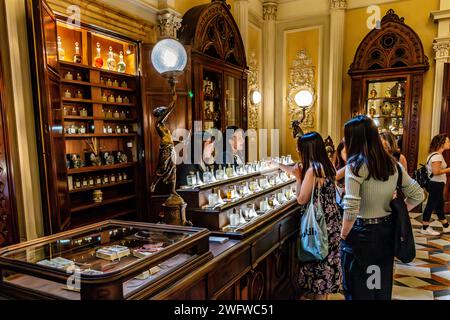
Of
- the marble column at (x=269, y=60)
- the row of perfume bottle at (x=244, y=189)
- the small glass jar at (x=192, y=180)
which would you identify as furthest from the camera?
the marble column at (x=269, y=60)

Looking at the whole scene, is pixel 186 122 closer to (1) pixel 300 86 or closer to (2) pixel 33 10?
(2) pixel 33 10

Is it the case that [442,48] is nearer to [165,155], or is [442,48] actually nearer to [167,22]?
[167,22]

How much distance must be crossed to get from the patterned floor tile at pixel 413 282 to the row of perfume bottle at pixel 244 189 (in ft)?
5.47

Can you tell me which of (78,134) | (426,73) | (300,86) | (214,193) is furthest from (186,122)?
(426,73)

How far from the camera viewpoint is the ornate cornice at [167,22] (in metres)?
4.34

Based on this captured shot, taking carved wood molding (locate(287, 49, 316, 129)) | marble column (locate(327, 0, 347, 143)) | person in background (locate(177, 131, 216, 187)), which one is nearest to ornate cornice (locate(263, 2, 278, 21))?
carved wood molding (locate(287, 49, 316, 129))

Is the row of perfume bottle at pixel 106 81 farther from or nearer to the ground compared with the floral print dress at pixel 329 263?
farther from the ground

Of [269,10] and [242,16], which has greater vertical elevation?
[269,10]

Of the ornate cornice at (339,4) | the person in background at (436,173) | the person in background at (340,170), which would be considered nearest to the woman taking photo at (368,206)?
the person in background at (340,170)

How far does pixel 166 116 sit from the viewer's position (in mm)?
2160

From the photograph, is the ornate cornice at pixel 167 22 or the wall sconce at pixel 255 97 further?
the wall sconce at pixel 255 97

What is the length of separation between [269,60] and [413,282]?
531 cm

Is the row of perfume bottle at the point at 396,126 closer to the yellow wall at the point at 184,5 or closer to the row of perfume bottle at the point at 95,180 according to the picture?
the yellow wall at the point at 184,5

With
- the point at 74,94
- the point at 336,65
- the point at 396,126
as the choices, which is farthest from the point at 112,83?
the point at 396,126
